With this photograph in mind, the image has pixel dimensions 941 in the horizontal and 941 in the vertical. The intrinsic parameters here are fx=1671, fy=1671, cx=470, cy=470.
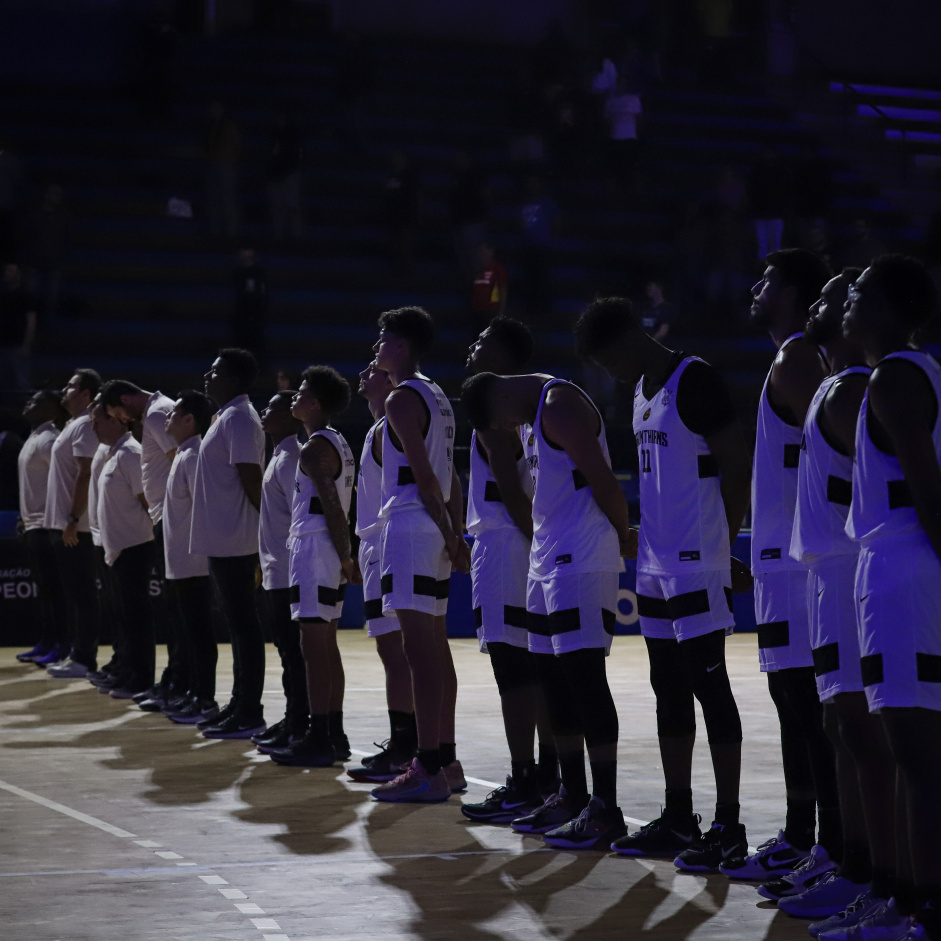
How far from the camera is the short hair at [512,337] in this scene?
6.66 m

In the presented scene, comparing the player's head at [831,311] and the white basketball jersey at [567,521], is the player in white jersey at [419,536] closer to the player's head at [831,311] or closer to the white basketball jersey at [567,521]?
the white basketball jersey at [567,521]

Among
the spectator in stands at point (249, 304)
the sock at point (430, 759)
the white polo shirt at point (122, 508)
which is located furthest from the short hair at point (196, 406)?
the spectator in stands at point (249, 304)

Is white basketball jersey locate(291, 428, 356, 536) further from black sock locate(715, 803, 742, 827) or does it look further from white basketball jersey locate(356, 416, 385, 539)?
black sock locate(715, 803, 742, 827)

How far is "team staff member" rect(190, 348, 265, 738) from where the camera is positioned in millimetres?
9211

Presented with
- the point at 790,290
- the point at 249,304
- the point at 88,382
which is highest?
the point at 249,304

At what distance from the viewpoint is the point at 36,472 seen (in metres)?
12.8

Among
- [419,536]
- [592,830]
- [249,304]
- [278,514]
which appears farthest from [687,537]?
[249,304]

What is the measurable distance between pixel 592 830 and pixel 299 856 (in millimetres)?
1075

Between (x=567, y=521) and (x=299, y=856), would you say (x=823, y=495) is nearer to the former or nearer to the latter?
(x=567, y=521)

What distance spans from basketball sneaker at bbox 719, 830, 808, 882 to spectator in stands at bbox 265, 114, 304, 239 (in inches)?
598

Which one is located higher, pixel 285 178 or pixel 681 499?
pixel 285 178

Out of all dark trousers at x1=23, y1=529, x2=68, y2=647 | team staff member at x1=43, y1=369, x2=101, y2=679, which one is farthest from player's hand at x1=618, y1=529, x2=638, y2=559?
dark trousers at x1=23, y1=529, x2=68, y2=647

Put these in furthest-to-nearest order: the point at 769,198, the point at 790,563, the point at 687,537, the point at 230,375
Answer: the point at 769,198 < the point at 230,375 < the point at 687,537 < the point at 790,563

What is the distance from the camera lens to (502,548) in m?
6.85
